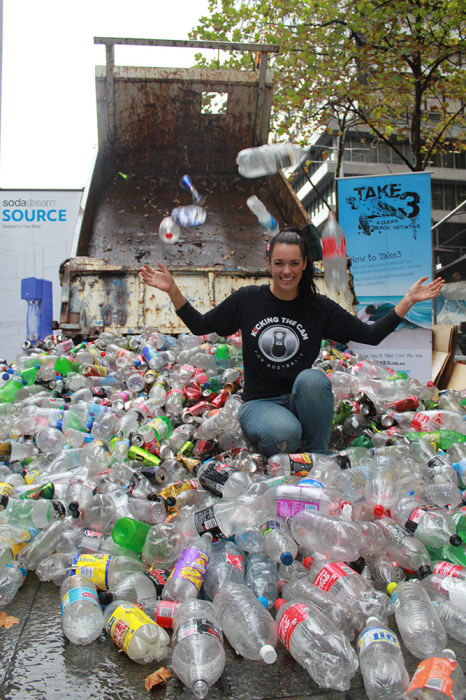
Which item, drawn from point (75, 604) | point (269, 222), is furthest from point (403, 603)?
point (269, 222)

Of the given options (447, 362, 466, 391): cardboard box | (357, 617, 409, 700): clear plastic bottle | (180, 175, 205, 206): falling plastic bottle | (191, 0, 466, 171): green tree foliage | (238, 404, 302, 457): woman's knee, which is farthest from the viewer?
(191, 0, 466, 171): green tree foliage

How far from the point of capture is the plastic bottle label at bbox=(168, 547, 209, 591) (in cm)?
195

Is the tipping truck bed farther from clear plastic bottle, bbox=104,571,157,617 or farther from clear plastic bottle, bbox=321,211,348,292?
clear plastic bottle, bbox=104,571,157,617

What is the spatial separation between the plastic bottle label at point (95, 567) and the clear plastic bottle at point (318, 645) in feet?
2.32

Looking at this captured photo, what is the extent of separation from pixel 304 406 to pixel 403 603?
127 cm

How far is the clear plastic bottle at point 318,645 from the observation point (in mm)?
1531

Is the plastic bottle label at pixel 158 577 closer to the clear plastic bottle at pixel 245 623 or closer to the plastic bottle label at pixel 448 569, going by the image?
the clear plastic bottle at pixel 245 623

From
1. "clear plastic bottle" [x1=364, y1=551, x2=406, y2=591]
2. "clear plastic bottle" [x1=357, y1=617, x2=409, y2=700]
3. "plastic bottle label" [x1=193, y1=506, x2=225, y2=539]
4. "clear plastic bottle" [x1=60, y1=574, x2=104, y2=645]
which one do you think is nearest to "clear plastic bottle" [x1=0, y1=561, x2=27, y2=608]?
"clear plastic bottle" [x1=60, y1=574, x2=104, y2=645]

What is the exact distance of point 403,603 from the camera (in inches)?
72.1

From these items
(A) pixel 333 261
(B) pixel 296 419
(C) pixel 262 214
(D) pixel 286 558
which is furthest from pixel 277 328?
(C) pixel 262 214

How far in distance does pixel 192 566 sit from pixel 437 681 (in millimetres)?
914

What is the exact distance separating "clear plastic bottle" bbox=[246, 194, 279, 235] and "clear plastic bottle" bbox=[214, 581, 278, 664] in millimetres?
5296

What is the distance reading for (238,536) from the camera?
Result: 221 centimetres

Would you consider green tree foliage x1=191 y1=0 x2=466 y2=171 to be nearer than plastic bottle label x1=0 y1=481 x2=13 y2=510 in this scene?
No
